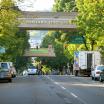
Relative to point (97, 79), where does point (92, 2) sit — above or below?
above

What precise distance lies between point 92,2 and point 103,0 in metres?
2.79

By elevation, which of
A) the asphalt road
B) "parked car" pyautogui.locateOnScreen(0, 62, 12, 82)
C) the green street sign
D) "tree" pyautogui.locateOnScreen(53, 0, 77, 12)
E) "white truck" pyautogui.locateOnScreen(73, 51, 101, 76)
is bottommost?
the asphalt road

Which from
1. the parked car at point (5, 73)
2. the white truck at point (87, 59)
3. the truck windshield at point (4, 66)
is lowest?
the parked car at point (5, 73)

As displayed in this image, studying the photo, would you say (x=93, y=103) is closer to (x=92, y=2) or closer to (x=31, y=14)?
(x=92, y=2)

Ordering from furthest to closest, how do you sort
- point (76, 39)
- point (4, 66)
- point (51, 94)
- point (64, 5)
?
point (64, 5), point (76, 39), point (4, 66), point (51, 94)

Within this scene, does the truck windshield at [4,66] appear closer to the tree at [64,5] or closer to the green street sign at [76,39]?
the green street sign at [76,39]

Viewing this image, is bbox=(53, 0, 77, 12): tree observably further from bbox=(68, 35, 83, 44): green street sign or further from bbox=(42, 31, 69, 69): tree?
bbox=(42, 31, 69, 69): tree

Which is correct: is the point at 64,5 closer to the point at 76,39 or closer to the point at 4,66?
the point at 76,39

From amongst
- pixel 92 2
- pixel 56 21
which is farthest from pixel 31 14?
pixel 92 2

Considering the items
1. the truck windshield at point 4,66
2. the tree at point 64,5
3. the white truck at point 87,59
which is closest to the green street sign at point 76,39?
the white truck at point 87,59

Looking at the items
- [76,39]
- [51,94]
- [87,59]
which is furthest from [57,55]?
[51,94]

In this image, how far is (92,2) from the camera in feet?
169

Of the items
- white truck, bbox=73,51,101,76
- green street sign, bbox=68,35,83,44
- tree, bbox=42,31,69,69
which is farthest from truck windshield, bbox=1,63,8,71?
tree, bbox=42,31,69,69

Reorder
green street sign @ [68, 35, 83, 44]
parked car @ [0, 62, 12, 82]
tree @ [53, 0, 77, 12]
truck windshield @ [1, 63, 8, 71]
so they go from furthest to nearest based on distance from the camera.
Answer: tree @ [53, 0, 77, 12] → green street sign @ [68, 35, 83, 44] → truck windshield @ [1, 63, 8, 71] → parked car @ [0, 62, 12, 82]
